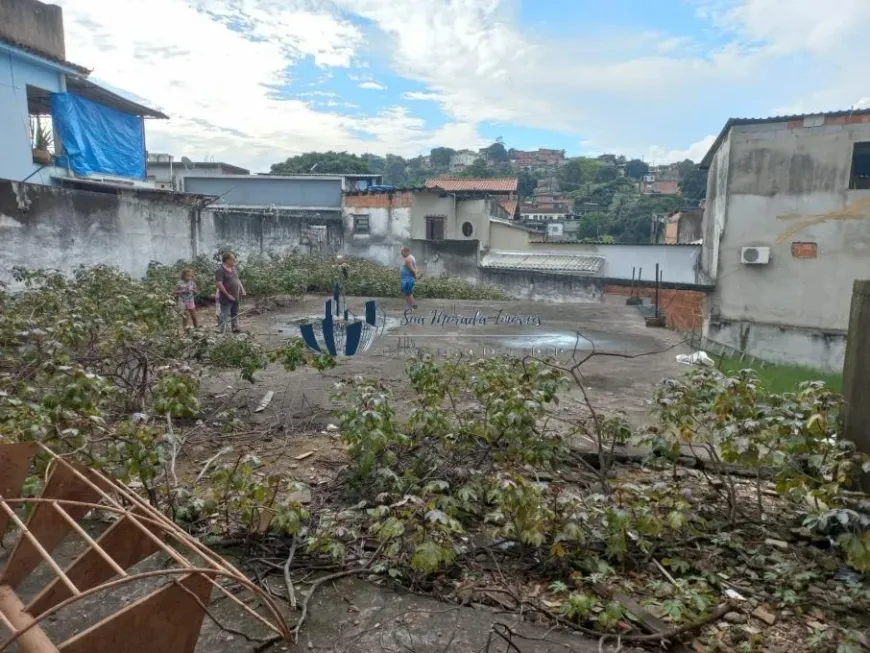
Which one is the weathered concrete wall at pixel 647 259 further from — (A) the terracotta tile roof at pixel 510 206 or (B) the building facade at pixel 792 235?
(A) the terracotta tile roof at pixel 510 206

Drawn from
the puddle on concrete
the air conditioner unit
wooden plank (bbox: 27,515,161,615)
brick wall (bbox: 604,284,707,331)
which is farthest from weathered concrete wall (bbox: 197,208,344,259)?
wooden plank (bbox: 27,515,161,615)

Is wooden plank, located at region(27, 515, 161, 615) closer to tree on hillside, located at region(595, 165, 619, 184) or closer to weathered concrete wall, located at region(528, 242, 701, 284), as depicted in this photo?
weathered concrete wall, located at region(528, 242, 701, 284)

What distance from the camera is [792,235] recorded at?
12.5m

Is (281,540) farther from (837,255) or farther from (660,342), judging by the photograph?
(837,255)

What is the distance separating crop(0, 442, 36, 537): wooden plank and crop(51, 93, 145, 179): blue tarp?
1397 centimetres

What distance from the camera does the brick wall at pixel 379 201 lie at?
67.7 feet

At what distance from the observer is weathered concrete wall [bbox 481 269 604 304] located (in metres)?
15.0

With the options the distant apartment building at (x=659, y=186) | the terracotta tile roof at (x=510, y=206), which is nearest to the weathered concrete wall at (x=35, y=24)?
the terracotta tile roof at (x=510, y=206)

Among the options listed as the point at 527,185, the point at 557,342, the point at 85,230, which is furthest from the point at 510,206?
the point at 527,185

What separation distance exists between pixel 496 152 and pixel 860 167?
70389mm

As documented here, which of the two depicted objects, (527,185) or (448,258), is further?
(527,185)

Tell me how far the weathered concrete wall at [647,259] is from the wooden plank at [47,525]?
1785 cm

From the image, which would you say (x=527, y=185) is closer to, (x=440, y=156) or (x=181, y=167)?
(x=440, y=156)

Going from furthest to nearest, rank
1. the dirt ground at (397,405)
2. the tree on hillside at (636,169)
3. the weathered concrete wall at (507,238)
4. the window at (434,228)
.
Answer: the tree on hillside at (636,169) → the weathered concrete wall at (507,238) → the window at (434,228) → the dirt ground at (397,405)
